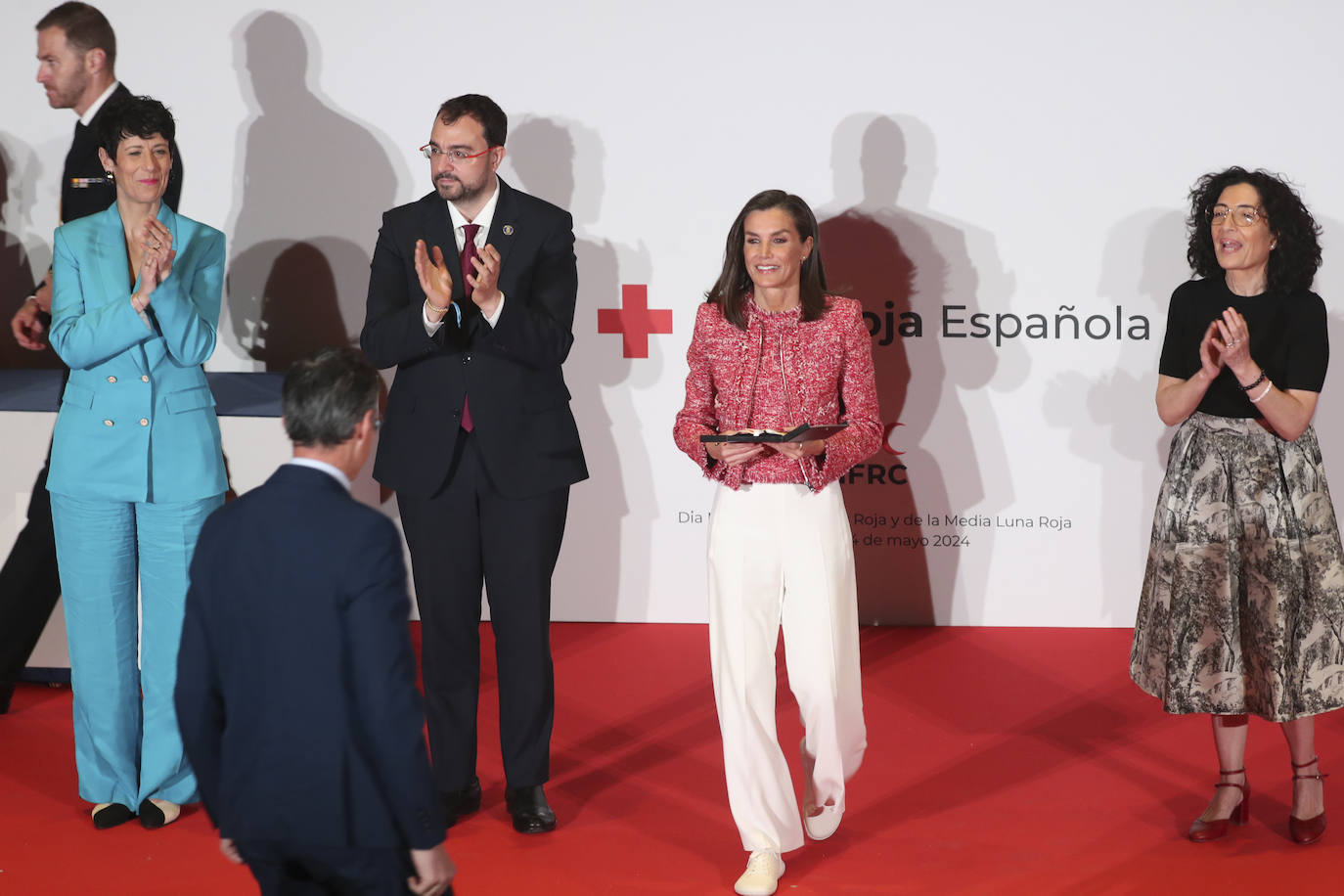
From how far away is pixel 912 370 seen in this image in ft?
19.5

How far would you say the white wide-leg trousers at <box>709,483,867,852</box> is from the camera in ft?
11.9

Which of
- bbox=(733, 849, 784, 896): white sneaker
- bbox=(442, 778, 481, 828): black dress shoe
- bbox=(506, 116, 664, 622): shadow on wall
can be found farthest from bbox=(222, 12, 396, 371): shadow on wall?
bbox=(733, 849, 784, 896): white sneaker

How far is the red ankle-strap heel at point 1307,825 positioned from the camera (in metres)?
3.87

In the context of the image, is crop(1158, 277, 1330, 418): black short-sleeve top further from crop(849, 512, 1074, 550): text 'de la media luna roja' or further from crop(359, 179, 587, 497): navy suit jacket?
crop(849, 512, 1074, 550): text 'de la media luna roja'

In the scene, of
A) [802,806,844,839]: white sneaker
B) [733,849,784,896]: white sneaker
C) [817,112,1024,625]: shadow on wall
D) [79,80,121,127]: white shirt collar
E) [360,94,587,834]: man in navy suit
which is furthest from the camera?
[817,112,1024,625]: shadow on wall

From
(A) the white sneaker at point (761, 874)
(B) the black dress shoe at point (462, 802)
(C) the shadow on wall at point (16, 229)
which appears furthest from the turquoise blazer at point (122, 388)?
(C) the shadow on wall at point (16, 229)

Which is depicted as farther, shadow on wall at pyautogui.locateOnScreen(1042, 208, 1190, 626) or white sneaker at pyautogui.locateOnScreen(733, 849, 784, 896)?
shadow on wall at pyautogui.locateOnScreen(1042, 208, 1190, 626)

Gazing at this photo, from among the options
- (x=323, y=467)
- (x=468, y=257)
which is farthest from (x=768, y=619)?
(x=323, y=467)

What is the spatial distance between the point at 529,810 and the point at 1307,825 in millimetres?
2199

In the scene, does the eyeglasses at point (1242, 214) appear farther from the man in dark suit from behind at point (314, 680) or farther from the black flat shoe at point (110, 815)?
the black flat shoe at point (110, 815)

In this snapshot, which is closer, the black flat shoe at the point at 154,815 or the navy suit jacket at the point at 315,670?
the navy suit jacket at the point at 315,670

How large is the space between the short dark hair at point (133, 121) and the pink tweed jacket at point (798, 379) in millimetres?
1682

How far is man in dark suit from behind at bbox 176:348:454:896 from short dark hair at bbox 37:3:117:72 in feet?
12.6

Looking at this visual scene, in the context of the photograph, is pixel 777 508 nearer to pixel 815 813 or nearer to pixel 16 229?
pixel 815 813
